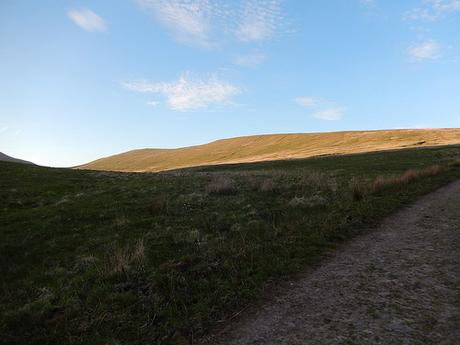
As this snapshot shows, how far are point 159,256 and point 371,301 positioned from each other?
18.9 feet

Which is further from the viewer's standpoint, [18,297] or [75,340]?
[18,297]

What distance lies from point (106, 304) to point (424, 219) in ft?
33.8

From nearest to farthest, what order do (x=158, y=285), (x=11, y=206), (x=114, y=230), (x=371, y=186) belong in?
(x=158, y=285), (x=114, y=230), (x=371, y=186), (x=11, y=206)

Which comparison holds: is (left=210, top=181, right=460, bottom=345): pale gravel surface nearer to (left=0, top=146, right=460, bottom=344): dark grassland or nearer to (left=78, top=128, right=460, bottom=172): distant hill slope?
(left=0, top=146, right=460, bottom=344): dark grassland

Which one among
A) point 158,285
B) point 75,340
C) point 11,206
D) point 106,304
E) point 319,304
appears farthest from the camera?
point 11,206

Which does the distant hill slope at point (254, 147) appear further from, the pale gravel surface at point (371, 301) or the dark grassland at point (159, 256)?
the pale gravel surface at point (371, 301)

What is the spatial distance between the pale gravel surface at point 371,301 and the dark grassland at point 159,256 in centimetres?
66

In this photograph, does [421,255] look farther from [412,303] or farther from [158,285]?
[158,285]

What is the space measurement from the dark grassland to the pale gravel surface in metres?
0.66

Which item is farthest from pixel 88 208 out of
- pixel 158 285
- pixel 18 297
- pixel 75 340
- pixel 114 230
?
pixel 75 340

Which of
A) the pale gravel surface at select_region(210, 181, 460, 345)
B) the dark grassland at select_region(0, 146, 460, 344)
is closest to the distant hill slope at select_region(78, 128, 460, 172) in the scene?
the dark grassland at select_region(0, 146, 460, 344)

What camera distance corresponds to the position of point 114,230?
A: 13.0 m

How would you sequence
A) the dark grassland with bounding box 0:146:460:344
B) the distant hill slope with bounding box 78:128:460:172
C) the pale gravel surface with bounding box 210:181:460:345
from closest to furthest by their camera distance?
the pale gravel surface with bounding box 210:181:460:345, the dark grassland with bounding box 0:146:460:344, the distant hill slope with bounding box 78:128:460:172

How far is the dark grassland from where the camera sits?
590 cm
